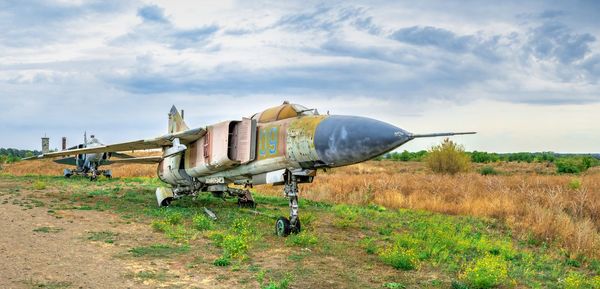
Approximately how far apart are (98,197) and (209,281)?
13735 mm

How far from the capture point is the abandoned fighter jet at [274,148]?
30.1ft

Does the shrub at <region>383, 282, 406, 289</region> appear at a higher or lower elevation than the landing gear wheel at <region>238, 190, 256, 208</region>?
lower

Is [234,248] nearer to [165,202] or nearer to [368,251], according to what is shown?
[368,251]

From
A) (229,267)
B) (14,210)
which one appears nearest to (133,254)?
(229,267)

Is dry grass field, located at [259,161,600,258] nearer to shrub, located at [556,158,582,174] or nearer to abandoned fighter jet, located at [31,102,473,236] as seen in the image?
abandoned fighter jet, located at [31,102,473,236]

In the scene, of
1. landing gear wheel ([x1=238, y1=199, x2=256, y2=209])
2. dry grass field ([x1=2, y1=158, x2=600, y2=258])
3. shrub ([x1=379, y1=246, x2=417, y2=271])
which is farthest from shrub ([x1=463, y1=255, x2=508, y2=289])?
landing gear wheel ([x1=238, y1=199, x2=256, y2=209])

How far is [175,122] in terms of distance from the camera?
59.0 feet

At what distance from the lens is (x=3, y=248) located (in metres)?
9.00

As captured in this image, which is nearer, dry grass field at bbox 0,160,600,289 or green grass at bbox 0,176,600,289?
dry grass field at bbox 0,160,600,289

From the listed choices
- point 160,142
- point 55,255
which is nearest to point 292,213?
point 55,255

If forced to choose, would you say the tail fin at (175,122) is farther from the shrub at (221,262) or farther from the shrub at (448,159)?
the shrub at (448,159)

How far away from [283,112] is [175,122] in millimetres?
7884

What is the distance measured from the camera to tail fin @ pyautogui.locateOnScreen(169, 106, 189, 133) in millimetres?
17625

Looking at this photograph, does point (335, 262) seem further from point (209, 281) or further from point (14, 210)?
point (14, 210)
